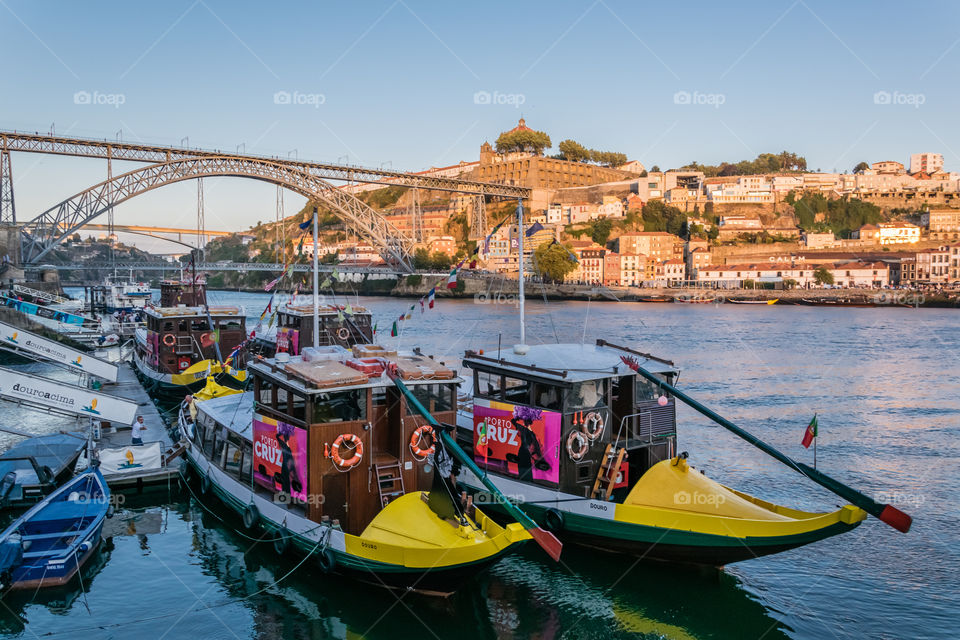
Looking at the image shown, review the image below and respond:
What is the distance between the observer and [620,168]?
380 ft

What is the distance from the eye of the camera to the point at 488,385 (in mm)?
9781

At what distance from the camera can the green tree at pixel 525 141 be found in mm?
104250

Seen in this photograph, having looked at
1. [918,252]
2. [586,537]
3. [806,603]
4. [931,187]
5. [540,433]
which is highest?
[931,187]

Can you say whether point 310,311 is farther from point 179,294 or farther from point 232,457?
point 179,294

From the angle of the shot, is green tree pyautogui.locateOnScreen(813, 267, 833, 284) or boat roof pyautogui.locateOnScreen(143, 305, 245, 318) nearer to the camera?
boat roof pyautogui.locateOnScreen(143, 305, 245, 318)

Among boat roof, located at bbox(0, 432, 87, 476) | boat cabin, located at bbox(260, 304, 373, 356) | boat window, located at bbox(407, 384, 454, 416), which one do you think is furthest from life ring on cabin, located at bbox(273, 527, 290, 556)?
boat cabin, located at bbox(260, 304, 373, 356)

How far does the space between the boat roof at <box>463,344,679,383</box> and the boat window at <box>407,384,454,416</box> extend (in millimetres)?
1026

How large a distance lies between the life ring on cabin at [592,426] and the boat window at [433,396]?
156cm

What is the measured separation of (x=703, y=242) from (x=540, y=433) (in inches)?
3066

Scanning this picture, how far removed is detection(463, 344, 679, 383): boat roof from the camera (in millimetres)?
8690

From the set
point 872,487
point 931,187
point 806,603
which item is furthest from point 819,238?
point 806,603

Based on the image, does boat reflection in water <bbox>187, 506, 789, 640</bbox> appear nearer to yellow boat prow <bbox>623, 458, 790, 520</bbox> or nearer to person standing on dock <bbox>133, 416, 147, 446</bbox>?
yellow boat prow <bbox>623, 458, 790, 520</bbox>

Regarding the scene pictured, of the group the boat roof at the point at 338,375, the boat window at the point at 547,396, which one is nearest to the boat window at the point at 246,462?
the boat roof at the point at 338,375

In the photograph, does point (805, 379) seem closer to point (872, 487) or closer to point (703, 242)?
point (872, 487)
